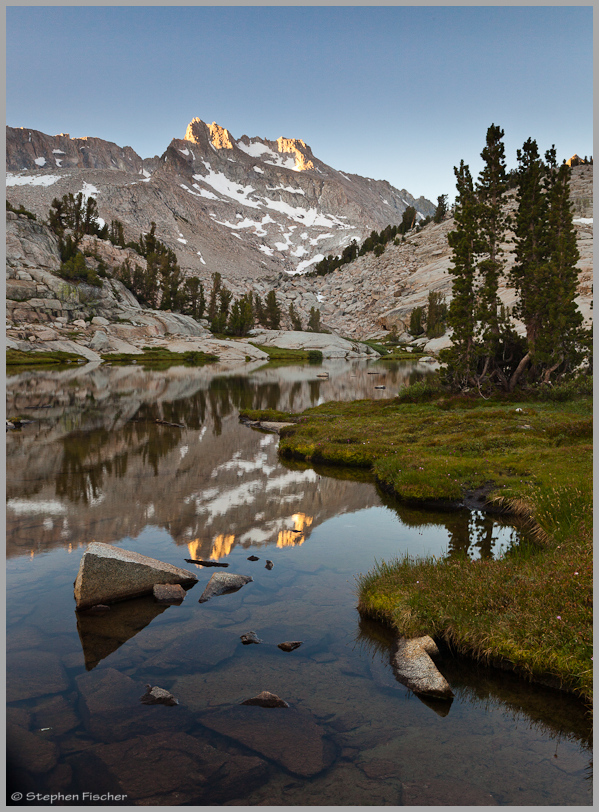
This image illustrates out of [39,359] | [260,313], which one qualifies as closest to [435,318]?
[260,313]

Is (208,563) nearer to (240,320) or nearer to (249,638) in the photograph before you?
(249,638)

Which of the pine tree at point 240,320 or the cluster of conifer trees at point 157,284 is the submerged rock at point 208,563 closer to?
the cluster of conifer trees at point 157,284

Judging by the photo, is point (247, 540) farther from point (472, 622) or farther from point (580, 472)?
point (580, 472)

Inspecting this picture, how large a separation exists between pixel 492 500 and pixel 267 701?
12598 mm

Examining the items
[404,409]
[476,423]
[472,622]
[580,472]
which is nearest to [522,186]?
[404,409]

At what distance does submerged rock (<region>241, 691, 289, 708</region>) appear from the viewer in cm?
845

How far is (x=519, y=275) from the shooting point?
42.8m

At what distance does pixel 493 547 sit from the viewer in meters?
15.4

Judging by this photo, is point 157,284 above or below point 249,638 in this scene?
above

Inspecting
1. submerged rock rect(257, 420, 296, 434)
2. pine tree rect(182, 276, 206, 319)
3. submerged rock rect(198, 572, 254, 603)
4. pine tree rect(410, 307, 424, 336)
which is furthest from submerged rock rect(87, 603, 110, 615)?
pine tree rect(410, 307, 424, 336)

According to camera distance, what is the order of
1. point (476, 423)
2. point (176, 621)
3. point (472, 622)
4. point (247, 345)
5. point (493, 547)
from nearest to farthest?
point (472, 622) < point (176, 621) < point (493, 547) < point (476, 423) < point (247, 345)

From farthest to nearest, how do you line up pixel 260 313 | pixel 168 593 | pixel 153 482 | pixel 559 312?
1. pixel 260 313
2. pixel 559 312
3. pixel 153 482
4. pixel 168 593

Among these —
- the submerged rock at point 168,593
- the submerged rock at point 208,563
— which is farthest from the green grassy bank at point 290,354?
the submerged rock at point 168,593

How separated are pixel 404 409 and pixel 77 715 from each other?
31867 millimetres
